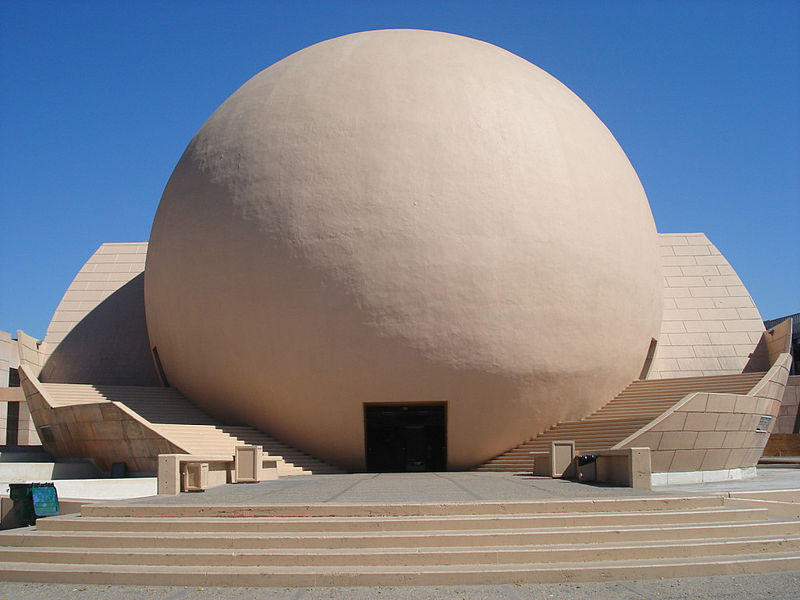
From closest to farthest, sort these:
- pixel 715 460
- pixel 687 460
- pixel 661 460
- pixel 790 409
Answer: pixel 661 460
pixel 687 460
pixel 715 460
pixel 790 409

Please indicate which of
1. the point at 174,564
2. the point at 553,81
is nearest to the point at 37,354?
the point at 553,81

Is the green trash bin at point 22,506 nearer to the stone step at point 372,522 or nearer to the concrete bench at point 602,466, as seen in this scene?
the stone step at point 372,522

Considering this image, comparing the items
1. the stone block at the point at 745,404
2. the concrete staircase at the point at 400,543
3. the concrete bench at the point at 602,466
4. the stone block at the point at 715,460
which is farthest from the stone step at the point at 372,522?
the stone block at the point at 745,404

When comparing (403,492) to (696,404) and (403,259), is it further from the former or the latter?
(696,404)

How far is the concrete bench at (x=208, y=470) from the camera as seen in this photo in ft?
37.1

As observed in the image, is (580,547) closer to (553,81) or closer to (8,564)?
(8,564)

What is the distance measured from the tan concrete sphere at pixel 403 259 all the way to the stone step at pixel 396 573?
409 inches

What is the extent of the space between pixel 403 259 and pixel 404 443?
7.04 m

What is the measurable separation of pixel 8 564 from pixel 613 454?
850cm

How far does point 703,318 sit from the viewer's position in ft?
83.4

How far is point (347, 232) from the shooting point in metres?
17.7

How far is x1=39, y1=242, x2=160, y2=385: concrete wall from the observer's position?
25922 millimetres

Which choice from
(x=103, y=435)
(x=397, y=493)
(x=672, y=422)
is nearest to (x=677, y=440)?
(x=672, y=422)

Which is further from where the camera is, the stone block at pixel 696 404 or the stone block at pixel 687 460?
the stone block at pixel 687 460
